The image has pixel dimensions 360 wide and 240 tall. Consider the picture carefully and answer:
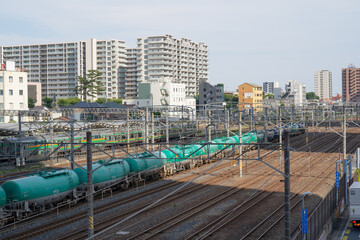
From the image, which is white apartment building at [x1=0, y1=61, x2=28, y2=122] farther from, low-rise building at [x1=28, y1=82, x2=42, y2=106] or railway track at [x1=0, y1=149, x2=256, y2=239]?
railway track at [x1=0, y1=149, x2=256, y2=239]

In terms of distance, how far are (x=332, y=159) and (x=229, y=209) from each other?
2449 centimetres

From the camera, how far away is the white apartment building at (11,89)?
6625 cm

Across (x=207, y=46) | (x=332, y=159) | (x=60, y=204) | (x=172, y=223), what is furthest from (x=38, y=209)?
(x=207, y=46)

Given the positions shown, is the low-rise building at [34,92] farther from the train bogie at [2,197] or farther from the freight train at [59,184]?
A: the train bogie at [2,197]

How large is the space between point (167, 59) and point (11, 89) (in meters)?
63.6

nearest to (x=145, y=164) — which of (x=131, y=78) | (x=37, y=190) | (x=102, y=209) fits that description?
(x=102, y=209)

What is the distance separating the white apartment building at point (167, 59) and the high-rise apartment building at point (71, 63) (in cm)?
790

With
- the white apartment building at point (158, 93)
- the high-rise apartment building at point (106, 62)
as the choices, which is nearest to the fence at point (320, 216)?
the white apartment building at point (158, 93)

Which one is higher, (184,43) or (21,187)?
(184,43)

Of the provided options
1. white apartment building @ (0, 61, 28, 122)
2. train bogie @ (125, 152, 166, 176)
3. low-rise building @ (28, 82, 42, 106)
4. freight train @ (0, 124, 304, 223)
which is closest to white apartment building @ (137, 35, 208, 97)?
low-rise building @ (28, 82, 42, 106)

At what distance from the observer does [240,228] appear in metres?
19.2

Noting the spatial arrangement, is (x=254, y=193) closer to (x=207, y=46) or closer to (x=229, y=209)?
(x=229, y=209)

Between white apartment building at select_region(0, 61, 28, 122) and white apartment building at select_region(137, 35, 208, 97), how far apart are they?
51767 mm

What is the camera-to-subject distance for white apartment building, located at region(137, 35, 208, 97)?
123 metres
